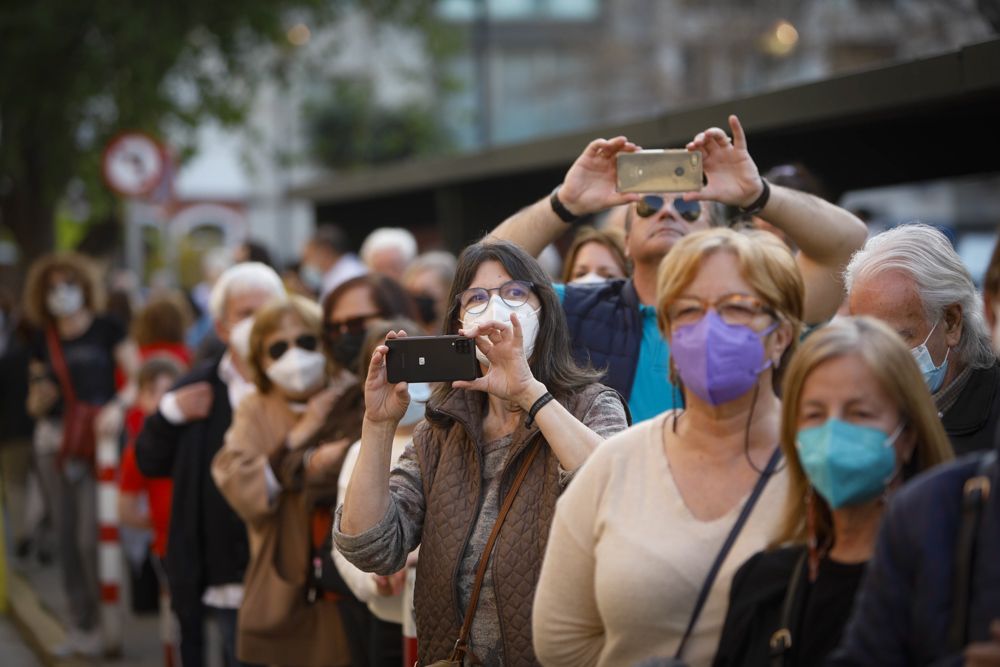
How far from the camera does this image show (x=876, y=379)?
301cm

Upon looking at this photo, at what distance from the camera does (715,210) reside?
526 cm

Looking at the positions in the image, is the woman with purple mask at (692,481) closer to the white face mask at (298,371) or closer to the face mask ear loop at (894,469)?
the face mask ear loop at (894,469)

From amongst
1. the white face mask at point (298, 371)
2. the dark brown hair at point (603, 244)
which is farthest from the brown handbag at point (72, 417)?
the dark brown hair at point (603, 244)

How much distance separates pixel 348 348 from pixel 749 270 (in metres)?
2.92

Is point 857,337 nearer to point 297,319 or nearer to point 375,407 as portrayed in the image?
point 375,407

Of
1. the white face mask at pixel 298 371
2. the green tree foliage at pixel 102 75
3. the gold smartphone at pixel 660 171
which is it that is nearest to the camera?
the gold smartphone at pixel 660 171

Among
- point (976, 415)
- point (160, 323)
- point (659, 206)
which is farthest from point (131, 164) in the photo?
point (976, 415)

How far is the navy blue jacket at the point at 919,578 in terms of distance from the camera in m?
2.72

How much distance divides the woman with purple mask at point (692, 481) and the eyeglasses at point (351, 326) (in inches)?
103

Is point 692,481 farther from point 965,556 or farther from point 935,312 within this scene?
point 935,312

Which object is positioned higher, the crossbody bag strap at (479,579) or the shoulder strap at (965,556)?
the shoulder strap at (965,556)

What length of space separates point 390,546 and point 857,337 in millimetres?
1589

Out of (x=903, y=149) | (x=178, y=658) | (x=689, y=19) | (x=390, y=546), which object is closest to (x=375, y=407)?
(x=390, y=546)

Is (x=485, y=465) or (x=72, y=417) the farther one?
(x=72, y=417)
